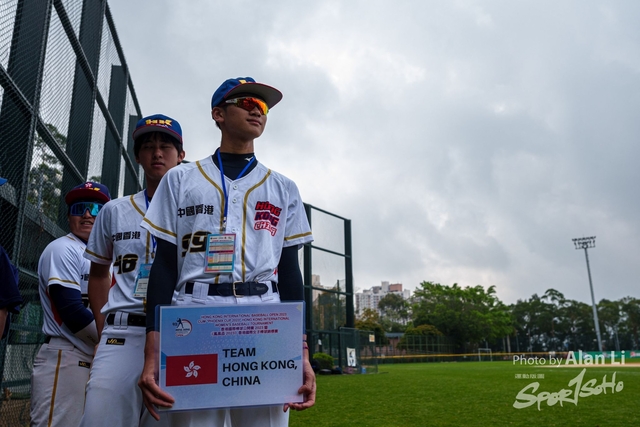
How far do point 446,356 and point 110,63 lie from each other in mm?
58663

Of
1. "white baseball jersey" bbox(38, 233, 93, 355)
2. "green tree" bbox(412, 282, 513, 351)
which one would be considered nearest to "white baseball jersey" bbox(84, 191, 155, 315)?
"white baseball jersey" bbox(38, 233, 93, 355)

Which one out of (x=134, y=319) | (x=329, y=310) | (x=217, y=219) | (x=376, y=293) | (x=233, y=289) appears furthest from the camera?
(x=376, y=293)

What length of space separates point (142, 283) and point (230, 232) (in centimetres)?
84

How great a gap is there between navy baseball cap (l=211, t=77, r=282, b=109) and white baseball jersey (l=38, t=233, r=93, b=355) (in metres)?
1.70

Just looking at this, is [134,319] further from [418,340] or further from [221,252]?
[418,340]

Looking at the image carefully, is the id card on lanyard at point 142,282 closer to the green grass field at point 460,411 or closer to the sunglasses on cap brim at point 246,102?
Result: the sunglasses on cap brim at point 246,102

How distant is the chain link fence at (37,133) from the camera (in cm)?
373

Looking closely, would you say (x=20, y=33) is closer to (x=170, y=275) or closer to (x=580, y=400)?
(x=170, y=275)

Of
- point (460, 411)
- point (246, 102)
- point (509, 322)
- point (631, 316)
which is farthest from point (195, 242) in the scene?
point (631, 316)

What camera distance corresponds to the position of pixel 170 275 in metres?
1.86

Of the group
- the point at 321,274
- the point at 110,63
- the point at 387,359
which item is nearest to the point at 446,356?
the point at 387,359

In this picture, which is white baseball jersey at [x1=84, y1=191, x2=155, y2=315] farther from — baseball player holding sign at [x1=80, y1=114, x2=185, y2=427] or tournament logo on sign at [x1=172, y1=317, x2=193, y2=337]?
tournament logo on sign at [x1=172, y1=317, x2=193, y2=337]

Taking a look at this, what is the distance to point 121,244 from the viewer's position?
2.67 meters

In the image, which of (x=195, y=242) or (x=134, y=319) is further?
(x=134, y=319)
